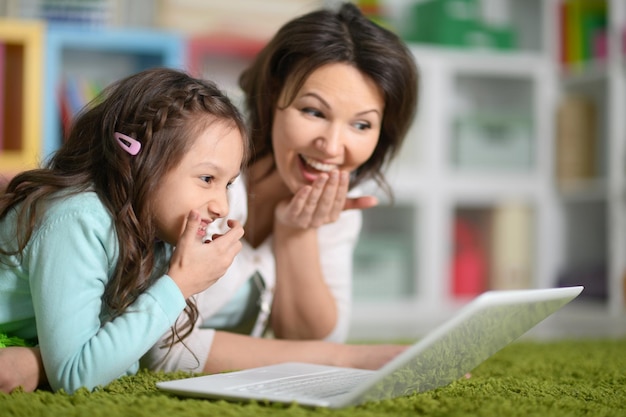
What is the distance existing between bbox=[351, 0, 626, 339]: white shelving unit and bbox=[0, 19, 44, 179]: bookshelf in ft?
4.02

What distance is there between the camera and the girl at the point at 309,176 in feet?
4.46

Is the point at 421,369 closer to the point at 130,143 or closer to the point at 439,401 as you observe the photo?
the point at 439,401

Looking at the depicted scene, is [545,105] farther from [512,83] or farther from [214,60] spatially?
[214,60]

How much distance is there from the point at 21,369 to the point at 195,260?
0.24 meters

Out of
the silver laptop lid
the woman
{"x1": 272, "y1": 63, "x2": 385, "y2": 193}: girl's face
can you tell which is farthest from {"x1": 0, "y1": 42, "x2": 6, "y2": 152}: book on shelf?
the silver laptop lid

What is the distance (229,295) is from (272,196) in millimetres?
212

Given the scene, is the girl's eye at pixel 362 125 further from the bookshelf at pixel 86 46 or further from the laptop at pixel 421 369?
the bookshelf at pixel 86 46

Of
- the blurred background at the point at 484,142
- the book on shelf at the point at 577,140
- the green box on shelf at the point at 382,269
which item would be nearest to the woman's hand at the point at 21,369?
the blurred background at the point at 484,142

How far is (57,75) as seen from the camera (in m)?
2.71

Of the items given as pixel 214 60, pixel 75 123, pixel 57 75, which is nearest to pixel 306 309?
pixel 75 123

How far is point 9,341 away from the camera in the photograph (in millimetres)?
1060

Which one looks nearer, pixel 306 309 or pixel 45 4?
pixel 306 309

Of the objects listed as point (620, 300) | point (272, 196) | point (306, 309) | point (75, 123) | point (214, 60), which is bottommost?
point (620, 300)

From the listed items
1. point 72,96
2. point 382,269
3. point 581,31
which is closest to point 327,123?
point 72,96
